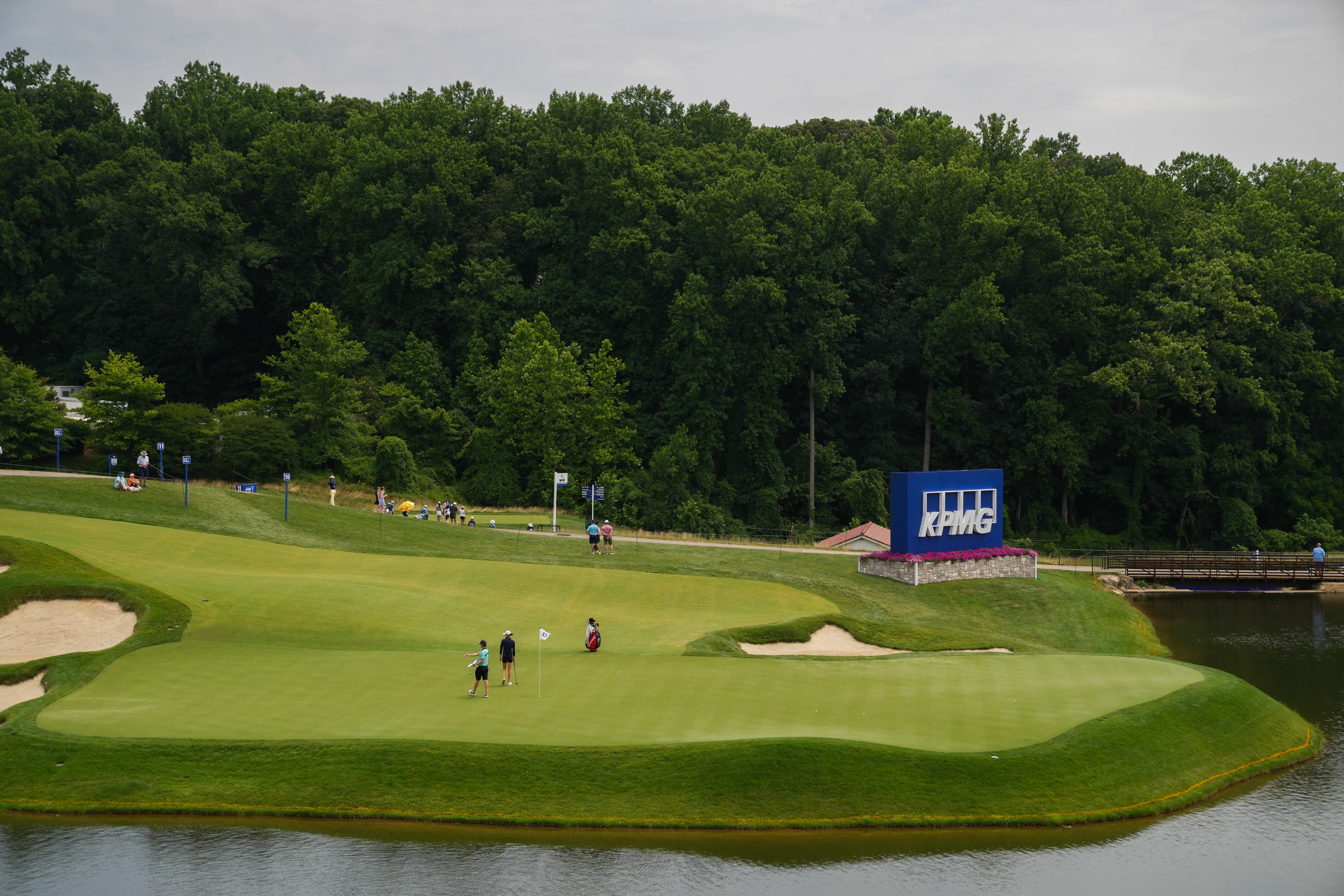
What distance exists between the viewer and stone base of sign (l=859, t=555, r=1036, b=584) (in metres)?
51.3

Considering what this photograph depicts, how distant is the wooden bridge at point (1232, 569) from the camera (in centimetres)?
6000

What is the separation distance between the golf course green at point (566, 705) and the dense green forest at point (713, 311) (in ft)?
87.3

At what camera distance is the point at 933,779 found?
80.7 feet

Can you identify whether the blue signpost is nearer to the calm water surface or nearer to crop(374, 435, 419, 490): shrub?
crop(374, 435, 419, 490): shrub

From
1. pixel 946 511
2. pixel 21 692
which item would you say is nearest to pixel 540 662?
pixel 21 692

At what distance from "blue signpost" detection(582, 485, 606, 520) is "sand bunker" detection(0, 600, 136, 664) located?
2556 centimetres

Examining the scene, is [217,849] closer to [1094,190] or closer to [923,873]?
[923,873]

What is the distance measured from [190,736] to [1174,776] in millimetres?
22775

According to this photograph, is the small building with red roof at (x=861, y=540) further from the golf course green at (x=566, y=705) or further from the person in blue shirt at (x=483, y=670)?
the person in blue shirt at (x=483, y=670)

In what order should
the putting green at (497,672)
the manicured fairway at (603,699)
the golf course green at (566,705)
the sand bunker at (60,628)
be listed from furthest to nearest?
the sand bunker at (60,628) → the putting green at (497,672) → the manicured fairway at (603,699) → the golf course green at (566,705)

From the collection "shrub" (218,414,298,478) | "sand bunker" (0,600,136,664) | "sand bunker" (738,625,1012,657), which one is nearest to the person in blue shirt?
"sand bunker" (738,625,1012,657)

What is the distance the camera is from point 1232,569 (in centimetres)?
6050

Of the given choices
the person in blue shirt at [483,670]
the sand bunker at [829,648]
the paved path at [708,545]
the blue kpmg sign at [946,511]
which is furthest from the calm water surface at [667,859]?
the paved path at [708,545]

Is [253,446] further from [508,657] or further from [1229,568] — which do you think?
[1229,568]
